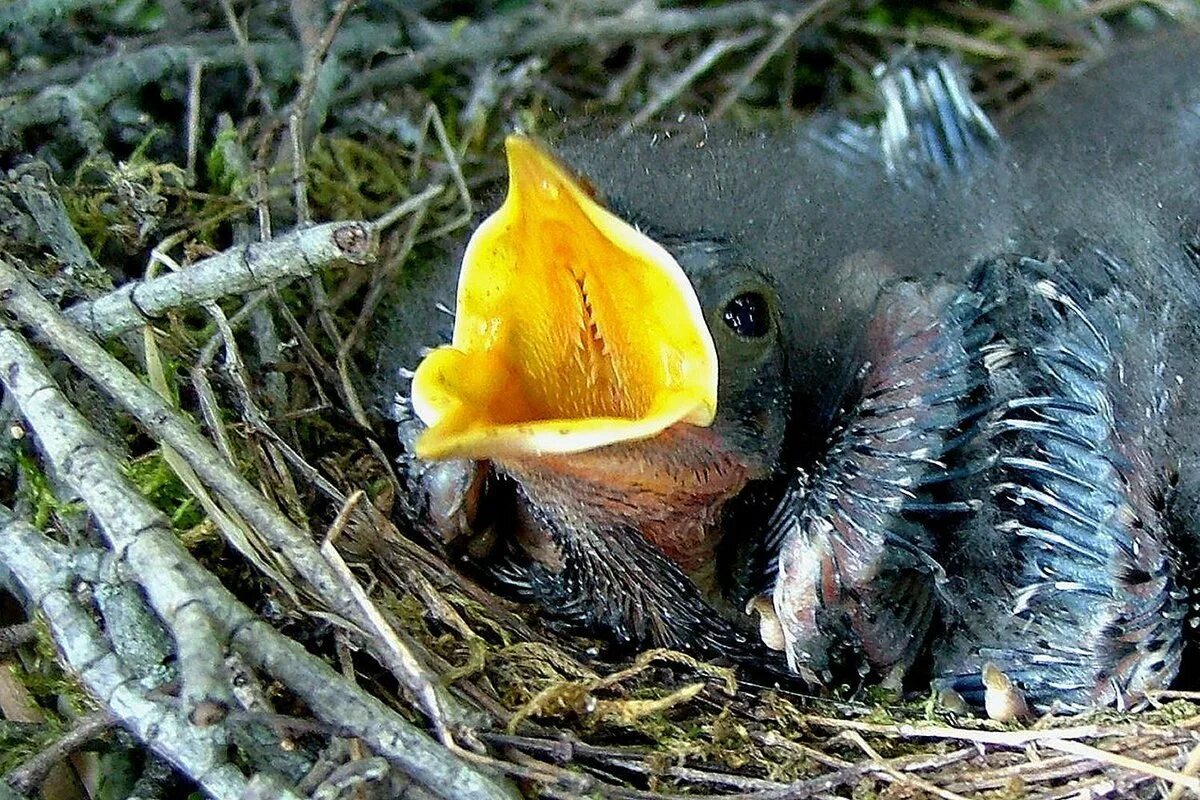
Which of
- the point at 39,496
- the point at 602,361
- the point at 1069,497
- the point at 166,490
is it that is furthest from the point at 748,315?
the point at 39,496

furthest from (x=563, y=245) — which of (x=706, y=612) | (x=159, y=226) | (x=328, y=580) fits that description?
(x=159, y=226)

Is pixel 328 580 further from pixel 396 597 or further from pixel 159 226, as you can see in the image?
pixel 159 226

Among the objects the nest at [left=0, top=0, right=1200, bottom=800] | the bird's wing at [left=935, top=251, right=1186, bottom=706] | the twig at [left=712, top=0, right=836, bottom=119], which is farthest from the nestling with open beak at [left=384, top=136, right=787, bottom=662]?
the twig at [left=712, top=0, right=836, bottom=119]

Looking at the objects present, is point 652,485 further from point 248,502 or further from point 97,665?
point 97,665

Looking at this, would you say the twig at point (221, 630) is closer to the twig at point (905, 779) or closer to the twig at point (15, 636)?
the twig at point (15, 636)

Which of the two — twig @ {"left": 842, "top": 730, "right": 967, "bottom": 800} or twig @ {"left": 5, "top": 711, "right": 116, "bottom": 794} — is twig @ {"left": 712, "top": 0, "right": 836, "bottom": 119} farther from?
twig @ {"left": 5, "top": 711, "right": 116, "bottom": 794}

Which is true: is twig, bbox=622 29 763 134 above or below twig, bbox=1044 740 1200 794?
above
